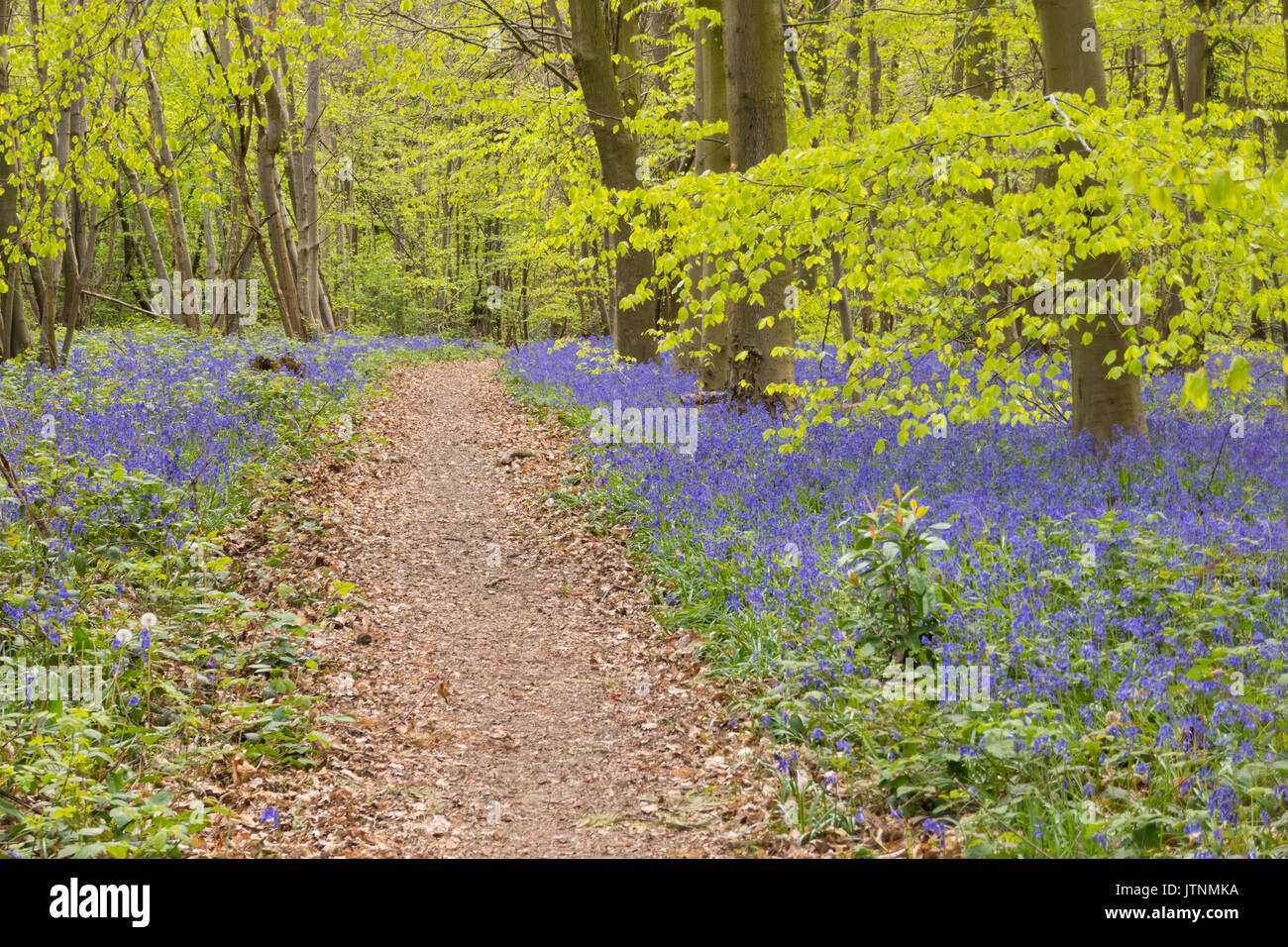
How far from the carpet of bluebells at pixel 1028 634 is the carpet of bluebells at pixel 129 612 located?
283cm

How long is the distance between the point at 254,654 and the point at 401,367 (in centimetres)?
2018

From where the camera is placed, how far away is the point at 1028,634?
4.54 meters

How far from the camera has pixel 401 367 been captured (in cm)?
2478

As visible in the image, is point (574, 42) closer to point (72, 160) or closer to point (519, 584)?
point (72, 160)

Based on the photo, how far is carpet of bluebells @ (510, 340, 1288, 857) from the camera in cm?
340

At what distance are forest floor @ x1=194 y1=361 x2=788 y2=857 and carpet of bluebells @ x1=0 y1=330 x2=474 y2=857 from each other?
1.16ft

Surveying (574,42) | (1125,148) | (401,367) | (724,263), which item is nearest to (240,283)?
(401,367)
